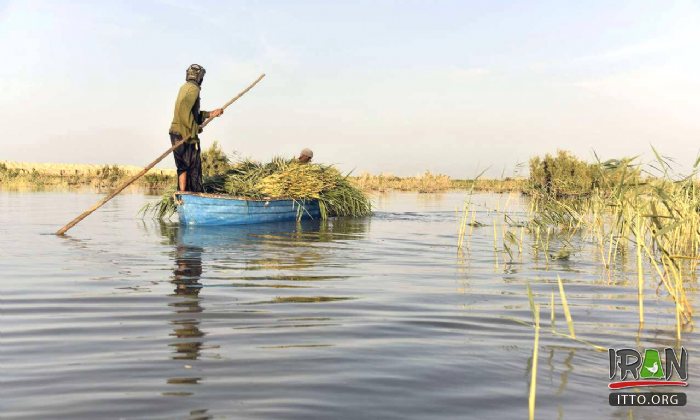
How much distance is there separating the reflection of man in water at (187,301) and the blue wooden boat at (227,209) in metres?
4.09

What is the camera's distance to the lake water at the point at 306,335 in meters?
2.77

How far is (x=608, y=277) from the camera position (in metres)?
7.15

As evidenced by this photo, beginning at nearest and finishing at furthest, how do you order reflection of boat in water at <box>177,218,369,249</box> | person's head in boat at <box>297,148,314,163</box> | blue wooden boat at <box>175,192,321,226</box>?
reflection of boat in water at <box>177,218,369,249</box>, blue wooden boat at <box>175,192,321,226</box>, person's head in boat at <box>297,148,314,163</box>

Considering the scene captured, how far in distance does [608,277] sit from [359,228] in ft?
23.9

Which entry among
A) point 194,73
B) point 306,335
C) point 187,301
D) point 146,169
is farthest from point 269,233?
point 306,335

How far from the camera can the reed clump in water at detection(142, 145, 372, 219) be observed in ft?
48.8

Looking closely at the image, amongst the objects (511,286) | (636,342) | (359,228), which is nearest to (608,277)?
(511,286)

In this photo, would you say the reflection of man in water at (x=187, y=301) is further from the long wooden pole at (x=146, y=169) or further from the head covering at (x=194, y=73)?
the head covering at (x=194, y=73)

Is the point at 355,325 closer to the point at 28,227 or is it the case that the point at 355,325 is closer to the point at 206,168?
the point at 28,227

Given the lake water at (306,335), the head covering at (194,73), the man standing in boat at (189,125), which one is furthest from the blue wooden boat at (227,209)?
the lake water at (306,335)

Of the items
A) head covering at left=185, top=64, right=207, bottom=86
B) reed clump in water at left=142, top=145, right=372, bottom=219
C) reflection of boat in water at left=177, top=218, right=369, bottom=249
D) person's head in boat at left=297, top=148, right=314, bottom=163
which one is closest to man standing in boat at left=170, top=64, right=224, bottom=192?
head covering at left=185, top=64, right=207, bottom=86

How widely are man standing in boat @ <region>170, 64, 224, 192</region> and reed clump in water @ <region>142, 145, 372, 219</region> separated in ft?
4.17

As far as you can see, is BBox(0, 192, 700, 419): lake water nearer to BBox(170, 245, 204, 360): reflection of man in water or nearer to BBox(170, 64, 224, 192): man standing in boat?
BBox(170, 245, 204, 360): reflection of man in water

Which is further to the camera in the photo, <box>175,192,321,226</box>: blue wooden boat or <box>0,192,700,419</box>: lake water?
<box>175,192,321,226</box>: blue wooden boat
